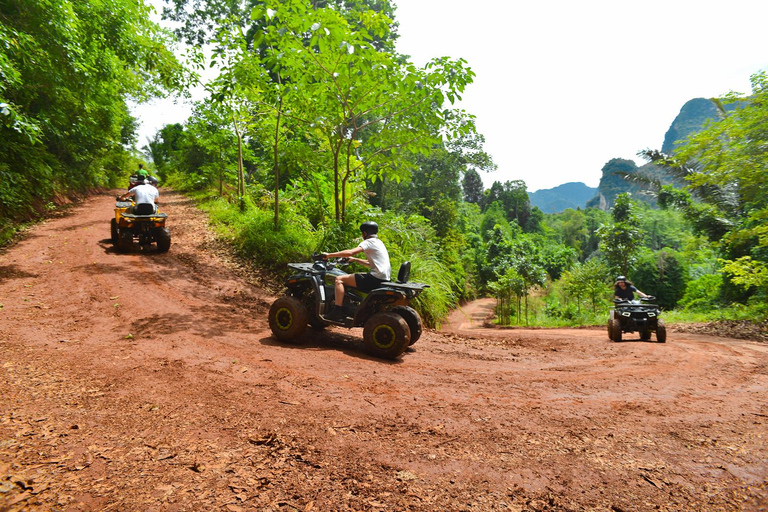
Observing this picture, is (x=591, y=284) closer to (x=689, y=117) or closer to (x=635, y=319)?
(x=635, y=319)

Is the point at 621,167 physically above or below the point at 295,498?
above

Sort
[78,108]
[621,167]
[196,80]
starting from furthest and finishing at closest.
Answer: [621,167]
[78,108]
[196,80]

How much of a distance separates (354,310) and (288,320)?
92 centimetres

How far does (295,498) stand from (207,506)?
0.43 meters

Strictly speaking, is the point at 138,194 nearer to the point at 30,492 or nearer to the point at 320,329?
the point at 320,329

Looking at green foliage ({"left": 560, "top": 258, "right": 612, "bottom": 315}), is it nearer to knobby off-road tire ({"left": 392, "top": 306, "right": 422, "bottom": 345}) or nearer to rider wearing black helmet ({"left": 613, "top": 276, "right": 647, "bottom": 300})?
rider wearing black helmet ({"left": 613, "top": 276, "right": 647, "bottom": 300})

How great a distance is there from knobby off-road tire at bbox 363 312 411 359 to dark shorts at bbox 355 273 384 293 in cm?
45

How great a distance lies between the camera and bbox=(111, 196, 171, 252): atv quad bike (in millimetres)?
8875

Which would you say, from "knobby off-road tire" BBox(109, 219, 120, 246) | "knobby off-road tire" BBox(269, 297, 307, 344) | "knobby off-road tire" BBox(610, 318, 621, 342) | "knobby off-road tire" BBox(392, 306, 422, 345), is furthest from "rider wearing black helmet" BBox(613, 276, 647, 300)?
"knobby off-road tire" BBox(109, 219, 120, 246)

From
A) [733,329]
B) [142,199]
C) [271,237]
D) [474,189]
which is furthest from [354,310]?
[474,189]

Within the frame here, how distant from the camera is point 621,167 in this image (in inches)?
4476

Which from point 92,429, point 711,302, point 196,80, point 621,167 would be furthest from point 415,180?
point 621,167

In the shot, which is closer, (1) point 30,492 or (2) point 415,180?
(1) point 30,492

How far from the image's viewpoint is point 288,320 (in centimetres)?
526
